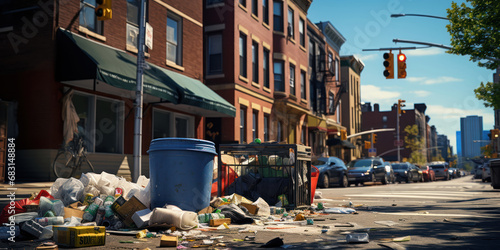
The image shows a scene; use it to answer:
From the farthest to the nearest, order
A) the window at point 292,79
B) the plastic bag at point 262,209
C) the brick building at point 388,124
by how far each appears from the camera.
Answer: the brick building at point 388,124
the window at point 292,79
the plastic bag at point 262,209

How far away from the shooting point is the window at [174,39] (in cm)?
1920

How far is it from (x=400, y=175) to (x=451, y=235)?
97.5 ft

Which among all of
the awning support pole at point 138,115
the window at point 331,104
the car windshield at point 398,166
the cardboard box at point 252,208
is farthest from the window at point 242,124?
the window at point 331,104

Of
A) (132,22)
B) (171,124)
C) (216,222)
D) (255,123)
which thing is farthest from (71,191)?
(255,123)

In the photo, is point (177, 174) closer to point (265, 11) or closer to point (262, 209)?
point (262, 209)

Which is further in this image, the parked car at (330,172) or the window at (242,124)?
the window at (242,124)

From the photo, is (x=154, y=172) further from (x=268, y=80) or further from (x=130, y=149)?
(x=268, y=80)

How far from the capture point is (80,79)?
13172 mm

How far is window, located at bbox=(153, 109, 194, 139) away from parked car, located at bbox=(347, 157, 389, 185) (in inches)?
408

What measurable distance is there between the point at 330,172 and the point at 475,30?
9035 millimetres

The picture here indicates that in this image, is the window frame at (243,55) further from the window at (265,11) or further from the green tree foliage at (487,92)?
the green tree foliage at (487,92)

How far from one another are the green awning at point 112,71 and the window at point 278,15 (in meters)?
12.7

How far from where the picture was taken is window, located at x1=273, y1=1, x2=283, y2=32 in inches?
1159

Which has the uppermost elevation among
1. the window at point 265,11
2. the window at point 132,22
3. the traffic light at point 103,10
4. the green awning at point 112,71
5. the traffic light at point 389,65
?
the window at point 265,11
